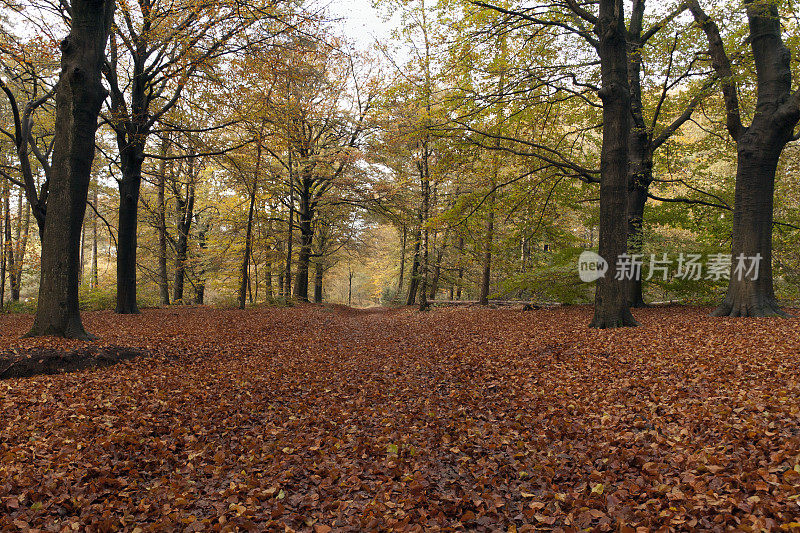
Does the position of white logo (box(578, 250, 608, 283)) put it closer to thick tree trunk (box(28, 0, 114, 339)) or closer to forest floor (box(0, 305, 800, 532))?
forest floor (box(0, 305, 800, 532))

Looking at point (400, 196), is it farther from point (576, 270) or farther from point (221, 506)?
point (221, 506)

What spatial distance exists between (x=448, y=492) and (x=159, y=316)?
11539 millimetres

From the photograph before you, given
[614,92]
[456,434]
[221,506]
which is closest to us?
[221,506]

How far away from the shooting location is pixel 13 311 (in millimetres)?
13969

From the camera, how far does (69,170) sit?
22.7 feet

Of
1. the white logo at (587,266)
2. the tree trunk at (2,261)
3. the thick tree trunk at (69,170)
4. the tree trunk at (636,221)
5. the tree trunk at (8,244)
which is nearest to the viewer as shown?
the thick tree trunk at (69,170)

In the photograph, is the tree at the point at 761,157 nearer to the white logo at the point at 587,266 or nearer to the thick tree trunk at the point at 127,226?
the white logo at the point at 587,266

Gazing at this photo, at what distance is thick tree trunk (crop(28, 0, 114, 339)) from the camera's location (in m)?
6.85

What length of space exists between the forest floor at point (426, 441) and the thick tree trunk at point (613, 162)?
1375 mm

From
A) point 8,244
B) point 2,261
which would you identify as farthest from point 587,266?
point 2,261

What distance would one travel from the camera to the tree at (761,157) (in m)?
8.70

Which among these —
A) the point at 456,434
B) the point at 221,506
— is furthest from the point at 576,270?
the point at 221,506

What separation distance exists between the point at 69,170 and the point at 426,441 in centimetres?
766

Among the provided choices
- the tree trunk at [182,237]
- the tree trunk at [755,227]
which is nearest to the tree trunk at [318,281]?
the tree trunk at [182,237]
